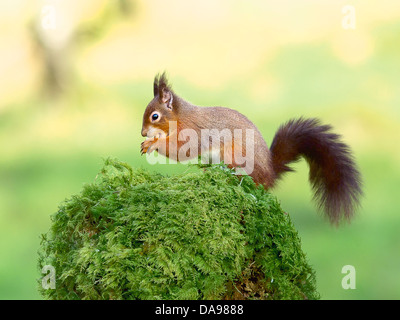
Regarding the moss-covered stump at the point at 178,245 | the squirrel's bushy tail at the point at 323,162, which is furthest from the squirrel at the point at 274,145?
the moss-covered stump at the point at 178,245

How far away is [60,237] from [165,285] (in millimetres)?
440

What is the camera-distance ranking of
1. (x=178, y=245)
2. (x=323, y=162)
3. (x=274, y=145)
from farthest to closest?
(x=274, y=145), (x=323, y=162), (x=178, y=245)

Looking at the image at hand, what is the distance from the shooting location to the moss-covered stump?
1418mm

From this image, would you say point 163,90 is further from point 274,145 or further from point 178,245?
point 178,245

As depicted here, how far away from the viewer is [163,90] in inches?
95.6

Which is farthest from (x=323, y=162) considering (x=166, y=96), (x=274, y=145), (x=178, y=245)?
(x=178, y=245)

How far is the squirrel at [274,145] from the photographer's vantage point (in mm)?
2123

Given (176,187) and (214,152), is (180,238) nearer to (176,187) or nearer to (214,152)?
(176,187)

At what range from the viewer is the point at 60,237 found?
1658mm

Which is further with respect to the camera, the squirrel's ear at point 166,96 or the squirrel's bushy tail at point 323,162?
the squirrel's ear at point 166,96

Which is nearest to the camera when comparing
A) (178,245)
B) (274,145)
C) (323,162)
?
(178,245)

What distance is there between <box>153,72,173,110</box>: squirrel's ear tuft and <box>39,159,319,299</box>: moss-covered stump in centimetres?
83

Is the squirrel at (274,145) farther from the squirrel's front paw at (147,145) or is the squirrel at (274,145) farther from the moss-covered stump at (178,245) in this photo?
the moss-covered stump at (178,245)

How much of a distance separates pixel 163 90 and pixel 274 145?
1.86 ft
